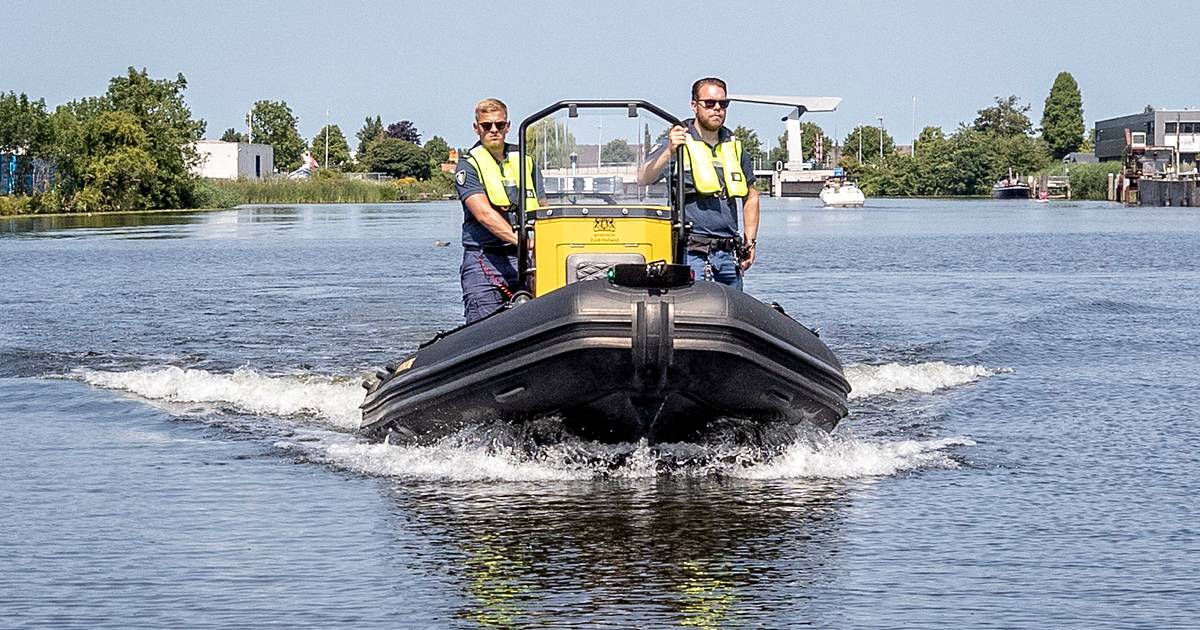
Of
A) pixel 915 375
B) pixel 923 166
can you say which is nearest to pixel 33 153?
pixel 915 375

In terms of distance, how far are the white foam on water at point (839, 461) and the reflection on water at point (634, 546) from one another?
0.23 metres

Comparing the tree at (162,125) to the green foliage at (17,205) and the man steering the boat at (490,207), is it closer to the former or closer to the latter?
the green foliage at (17,205)

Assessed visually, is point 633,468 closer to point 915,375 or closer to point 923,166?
point 915,375

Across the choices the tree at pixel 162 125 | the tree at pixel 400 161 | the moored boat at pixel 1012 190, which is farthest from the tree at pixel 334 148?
the tree at pixel 162 125

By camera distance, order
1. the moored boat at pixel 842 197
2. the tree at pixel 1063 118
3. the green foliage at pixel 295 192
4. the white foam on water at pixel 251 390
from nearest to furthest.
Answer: the white foam on water at pixel 251 390, the green foliage at pixel 295 192, the moored boat at pixel 842 197, the tree at pixel 1063 118

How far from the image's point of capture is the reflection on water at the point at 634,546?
258 inches

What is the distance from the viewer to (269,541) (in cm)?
772

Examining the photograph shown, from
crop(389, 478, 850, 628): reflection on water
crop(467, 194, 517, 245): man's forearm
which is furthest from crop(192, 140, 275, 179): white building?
crop(389, 478, 850, 628): reflection on water

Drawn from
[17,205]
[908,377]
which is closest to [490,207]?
[908,377]

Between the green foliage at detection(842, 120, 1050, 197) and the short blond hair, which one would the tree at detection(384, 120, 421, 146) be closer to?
the green foliage at detection(842, 120, 1050, 197)

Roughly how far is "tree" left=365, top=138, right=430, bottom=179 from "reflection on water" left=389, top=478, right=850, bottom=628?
16575cm

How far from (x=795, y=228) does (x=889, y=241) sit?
13810 mm

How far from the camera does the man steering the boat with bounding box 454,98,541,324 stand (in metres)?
9.96

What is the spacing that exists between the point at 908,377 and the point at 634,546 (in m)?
6.83
